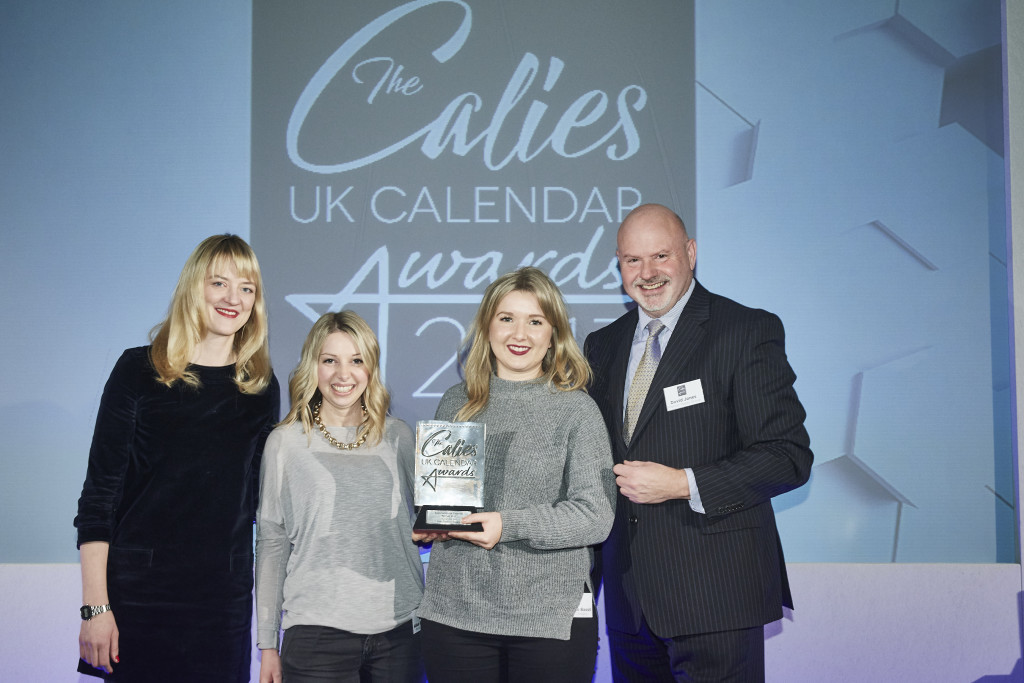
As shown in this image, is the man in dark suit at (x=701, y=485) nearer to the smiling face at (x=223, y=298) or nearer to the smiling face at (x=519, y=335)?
the smiling face at (x=519, y=335)

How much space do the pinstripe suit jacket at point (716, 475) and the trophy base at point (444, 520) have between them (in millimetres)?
524

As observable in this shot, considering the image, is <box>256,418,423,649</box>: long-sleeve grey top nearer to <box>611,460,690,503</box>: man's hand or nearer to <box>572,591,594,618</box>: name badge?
<box>572,591,594,618</box>: name badge

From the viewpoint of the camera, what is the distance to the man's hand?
199 cm

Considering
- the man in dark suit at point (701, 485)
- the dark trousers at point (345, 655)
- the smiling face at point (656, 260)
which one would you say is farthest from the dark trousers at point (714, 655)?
the smiling face at point (656, 260)

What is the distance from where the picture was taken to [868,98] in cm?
309

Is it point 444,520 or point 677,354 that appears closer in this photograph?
point 444,520

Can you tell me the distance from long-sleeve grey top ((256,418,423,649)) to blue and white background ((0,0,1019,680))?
2.81 feet

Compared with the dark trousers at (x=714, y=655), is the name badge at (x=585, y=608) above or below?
above

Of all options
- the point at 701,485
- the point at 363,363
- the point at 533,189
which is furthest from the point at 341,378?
the point at 533,189

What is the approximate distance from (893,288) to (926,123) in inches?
28.2

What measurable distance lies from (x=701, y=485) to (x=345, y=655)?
1.10 meters

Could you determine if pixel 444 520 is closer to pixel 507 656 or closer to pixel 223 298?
pixel 507 656

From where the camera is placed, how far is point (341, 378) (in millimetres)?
2229

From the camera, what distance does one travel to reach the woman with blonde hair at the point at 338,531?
2.06 metres
